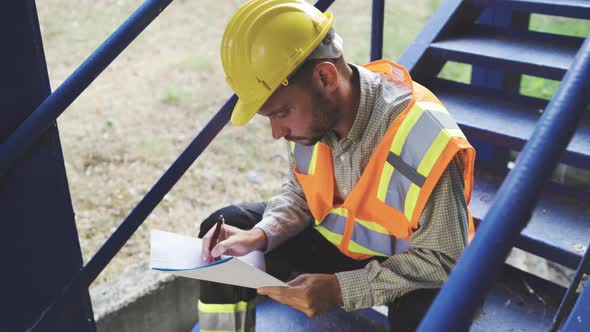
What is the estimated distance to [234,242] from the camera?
2.26 meters

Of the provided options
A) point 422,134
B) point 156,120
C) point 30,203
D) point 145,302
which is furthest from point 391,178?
point 156,120

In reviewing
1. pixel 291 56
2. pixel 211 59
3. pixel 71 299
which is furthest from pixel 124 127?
pixel 291 56

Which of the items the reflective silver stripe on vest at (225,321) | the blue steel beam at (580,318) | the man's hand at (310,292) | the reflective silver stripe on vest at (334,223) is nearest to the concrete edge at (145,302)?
the reflective silver stripe on vest at (225,321)

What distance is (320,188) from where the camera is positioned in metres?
2.31

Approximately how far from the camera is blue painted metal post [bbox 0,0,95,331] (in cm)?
191

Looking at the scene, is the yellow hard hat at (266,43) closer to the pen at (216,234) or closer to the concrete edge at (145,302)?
the pen at (216,234)

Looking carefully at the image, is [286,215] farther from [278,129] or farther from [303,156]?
[278,129]

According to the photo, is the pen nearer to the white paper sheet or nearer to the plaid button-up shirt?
the white paper sheet

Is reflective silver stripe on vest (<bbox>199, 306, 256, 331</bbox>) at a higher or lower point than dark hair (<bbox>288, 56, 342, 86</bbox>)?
lower

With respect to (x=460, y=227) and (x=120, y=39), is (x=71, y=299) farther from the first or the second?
(x=460, y=227)

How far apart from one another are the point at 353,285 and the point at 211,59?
5029 millimetres

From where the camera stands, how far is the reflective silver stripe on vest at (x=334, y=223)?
2311 millimetres

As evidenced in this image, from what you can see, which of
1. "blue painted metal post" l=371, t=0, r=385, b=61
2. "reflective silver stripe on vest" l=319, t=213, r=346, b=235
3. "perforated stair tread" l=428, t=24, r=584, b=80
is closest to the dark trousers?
"reflective silver stripe on vest" l=319, t=213, r=346, b=235

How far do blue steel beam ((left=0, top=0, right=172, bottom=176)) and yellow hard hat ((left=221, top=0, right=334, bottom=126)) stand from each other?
0.33 metres
